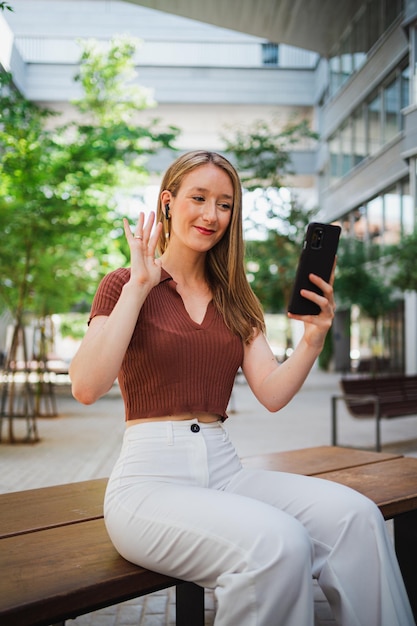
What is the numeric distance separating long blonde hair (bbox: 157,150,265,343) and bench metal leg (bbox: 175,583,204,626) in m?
0.97

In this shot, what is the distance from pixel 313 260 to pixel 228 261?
0.59 meters

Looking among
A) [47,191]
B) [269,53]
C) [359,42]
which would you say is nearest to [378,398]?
[47,191]

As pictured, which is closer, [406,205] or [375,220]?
[406,205]

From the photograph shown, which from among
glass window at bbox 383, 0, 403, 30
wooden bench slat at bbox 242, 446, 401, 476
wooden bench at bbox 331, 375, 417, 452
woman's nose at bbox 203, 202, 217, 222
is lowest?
wooden bench at bbox 331, 375, 417, 452

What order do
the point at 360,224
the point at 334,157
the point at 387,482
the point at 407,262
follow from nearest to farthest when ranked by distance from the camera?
the point at 387,482 → the point at 407,262 → the point at 360,224 → the point at 334,157

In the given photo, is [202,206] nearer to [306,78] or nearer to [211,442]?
[211,442]

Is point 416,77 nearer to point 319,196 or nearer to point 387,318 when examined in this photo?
point 387,318

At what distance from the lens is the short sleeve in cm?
235

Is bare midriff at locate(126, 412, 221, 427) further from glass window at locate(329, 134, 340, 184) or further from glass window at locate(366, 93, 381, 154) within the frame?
glass window at locate(329, 134, 340, 184)

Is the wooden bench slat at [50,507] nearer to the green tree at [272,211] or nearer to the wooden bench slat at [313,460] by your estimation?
the wooden bench slat at [313,460]

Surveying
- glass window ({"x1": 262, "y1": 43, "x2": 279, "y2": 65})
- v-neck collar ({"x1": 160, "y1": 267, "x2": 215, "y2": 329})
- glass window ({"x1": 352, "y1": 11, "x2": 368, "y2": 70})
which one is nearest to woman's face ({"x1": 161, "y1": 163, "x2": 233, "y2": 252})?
v-neck collar ({"x1": 160, "y1": 267, "x2": 215, "y2": 329})

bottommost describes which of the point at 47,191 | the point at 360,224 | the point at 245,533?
the point at 245,533

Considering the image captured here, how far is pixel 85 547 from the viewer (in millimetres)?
2289

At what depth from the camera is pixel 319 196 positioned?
1361 inches
